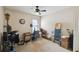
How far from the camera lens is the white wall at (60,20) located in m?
1.87

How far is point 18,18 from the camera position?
1874 millimetres

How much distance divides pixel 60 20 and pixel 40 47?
0.56m

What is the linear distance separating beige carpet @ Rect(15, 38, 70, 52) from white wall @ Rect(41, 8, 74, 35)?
216mm

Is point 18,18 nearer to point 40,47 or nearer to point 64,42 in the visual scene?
point 40,47

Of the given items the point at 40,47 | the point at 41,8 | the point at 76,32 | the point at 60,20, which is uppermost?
the point at 41,8

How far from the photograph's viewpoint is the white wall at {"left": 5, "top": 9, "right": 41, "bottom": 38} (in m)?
1.86

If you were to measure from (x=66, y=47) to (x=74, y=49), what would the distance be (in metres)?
0.13

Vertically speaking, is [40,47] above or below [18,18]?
below

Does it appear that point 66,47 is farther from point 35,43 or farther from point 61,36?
point 35,43

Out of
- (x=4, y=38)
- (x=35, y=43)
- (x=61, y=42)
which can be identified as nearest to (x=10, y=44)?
(x=4, y=38)

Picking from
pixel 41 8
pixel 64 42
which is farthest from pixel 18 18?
pixel 64 42

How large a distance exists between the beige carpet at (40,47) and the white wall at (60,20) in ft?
0.71

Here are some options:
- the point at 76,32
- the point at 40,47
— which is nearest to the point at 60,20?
the point at 76,32
